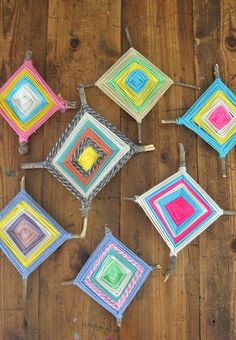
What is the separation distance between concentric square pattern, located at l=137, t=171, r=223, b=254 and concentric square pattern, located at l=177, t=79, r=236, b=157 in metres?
0.12

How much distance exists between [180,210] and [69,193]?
0.28 m

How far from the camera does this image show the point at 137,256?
3.75 ft

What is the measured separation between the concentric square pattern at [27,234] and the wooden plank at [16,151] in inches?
1.3

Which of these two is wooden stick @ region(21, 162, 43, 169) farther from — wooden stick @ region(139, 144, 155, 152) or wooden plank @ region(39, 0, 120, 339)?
wooden stick @ region(139, 144, 155, 152)

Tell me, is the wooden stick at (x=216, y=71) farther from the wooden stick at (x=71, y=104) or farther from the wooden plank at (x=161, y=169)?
the wooden stick at (x=71, y=104)

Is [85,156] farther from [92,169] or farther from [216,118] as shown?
[216,118]

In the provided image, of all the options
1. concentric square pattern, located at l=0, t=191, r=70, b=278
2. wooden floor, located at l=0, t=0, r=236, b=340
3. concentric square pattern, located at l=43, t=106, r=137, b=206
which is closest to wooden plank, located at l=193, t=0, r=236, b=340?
wooden floor, located at l=0, t=0, r=236, b=340

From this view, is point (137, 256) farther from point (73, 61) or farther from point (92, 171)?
point (73, 61)

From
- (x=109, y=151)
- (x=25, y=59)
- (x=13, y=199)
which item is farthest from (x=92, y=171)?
(x=25, y=59)

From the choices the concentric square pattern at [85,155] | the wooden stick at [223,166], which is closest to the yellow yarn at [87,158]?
the concentric square pattern at [85,155]

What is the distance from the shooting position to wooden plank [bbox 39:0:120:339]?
1.14 metres

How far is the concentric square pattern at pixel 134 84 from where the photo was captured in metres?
1.15

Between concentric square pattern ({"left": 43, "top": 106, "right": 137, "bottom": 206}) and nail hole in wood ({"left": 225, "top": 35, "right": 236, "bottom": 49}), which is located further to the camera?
nail hole in wood ({"left": 225, "top": 35, "right": 236, "bottom": 49})

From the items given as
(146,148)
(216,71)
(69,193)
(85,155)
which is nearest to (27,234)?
(69,193)
